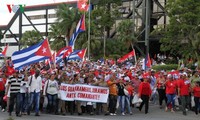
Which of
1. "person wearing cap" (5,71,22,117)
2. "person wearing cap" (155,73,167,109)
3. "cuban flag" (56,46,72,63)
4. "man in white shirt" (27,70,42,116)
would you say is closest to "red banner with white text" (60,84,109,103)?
"man in white shirt" (27,70,42,116)

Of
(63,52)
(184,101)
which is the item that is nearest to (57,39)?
(63,52)

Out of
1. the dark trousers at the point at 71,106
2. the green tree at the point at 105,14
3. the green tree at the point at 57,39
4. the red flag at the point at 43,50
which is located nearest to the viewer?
the dark trousers at the point at 71,106

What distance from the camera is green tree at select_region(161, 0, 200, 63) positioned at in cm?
3747

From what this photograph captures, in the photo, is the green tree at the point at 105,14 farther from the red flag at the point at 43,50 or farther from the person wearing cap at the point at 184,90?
the person wearing cap at the point at 184,90

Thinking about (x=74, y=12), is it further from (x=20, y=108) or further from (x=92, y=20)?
(x=20, y=108)

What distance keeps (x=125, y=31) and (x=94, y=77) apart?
33.5m

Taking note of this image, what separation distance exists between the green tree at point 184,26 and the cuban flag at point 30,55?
2212 centimetres

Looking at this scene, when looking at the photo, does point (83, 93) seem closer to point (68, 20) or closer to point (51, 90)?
point (51, 90)

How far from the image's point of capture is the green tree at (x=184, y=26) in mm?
37469

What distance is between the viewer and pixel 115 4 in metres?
50.8

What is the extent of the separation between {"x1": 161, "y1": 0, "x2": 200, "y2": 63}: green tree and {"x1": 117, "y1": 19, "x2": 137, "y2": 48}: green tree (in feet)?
31.2

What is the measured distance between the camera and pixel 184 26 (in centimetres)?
3759

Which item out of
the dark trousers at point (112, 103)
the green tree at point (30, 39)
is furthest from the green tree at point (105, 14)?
the dark trousers at point (112, 103)

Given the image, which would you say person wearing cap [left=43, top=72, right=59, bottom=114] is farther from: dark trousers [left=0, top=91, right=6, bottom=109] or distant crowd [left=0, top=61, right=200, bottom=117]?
dark trousers [left=0, top=91, right=6, bottom=109]
